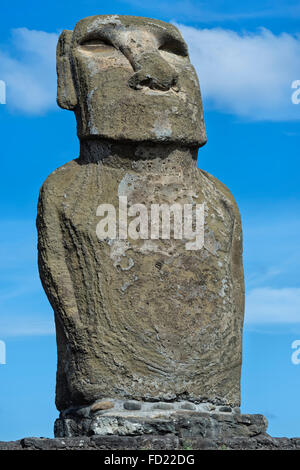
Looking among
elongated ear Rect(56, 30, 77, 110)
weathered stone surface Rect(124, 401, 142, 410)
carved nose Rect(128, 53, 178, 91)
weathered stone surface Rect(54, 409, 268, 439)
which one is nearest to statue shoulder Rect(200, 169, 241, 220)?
carved nose Rect(128, 53, 178, 91)

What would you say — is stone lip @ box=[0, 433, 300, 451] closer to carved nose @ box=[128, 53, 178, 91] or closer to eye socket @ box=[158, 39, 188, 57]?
carved nose @ box=[128, 53, 178, 91]

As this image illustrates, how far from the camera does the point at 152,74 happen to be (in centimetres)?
1087

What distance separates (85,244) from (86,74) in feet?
5.72

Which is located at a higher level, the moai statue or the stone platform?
the moai statue

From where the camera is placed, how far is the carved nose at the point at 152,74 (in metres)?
10.8

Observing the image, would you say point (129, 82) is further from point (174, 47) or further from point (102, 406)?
point (102, 406)

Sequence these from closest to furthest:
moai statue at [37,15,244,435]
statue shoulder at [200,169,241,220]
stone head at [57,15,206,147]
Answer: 1. moai statue at [37,15,244,435]
2. stone head at [57,15,206,147]
3. statue shoulder at [200,169,241,220]

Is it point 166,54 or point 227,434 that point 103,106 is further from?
point 227,434

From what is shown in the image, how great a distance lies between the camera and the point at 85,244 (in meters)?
10.6

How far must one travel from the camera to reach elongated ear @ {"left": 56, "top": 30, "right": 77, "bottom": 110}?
442 inches

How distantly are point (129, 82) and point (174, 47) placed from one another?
92 cm

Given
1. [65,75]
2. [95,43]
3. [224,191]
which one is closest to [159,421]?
[224,191]

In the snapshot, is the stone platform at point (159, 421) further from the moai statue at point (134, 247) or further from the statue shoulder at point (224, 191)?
the statue shoulder at point (224, 191)
